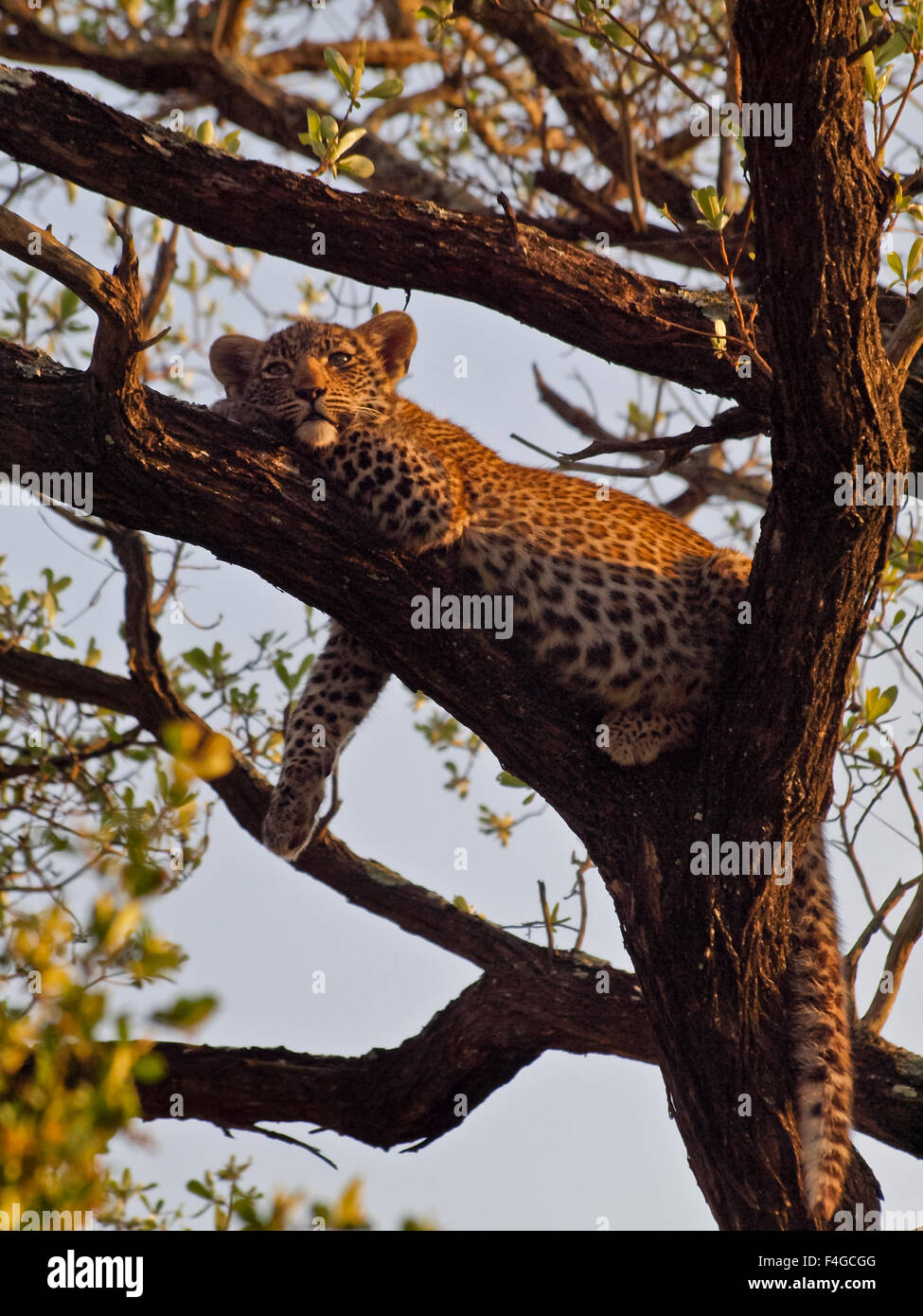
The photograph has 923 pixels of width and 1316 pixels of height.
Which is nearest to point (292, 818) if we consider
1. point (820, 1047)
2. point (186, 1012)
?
point (820, 1047)

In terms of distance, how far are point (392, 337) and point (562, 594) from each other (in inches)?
84.9

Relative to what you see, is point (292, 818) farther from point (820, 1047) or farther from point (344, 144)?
point (344, 144)

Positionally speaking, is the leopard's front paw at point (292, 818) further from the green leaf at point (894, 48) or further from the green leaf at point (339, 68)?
the green leaf at point (894, 48)

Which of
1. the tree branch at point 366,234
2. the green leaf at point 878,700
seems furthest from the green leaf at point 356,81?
the green leaf at point 878,700

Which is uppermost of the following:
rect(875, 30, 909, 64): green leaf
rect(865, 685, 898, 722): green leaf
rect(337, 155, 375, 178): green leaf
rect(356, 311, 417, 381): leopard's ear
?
rect(356, 311, 417, 381): leopard's ear

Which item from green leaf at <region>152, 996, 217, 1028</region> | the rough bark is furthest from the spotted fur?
green leaf at <region>152, 996, 217, 1028</region>

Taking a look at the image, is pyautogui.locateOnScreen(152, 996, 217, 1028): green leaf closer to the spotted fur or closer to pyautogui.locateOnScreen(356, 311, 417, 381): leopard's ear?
the spotted fur

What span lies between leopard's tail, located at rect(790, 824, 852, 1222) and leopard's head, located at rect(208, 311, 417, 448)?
275 centimetres

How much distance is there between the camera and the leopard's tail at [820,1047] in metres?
4.61

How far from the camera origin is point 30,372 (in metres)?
4.32

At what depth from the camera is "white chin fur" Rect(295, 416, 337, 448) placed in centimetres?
570

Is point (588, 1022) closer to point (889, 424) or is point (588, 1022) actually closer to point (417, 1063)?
point (417, 1063)
